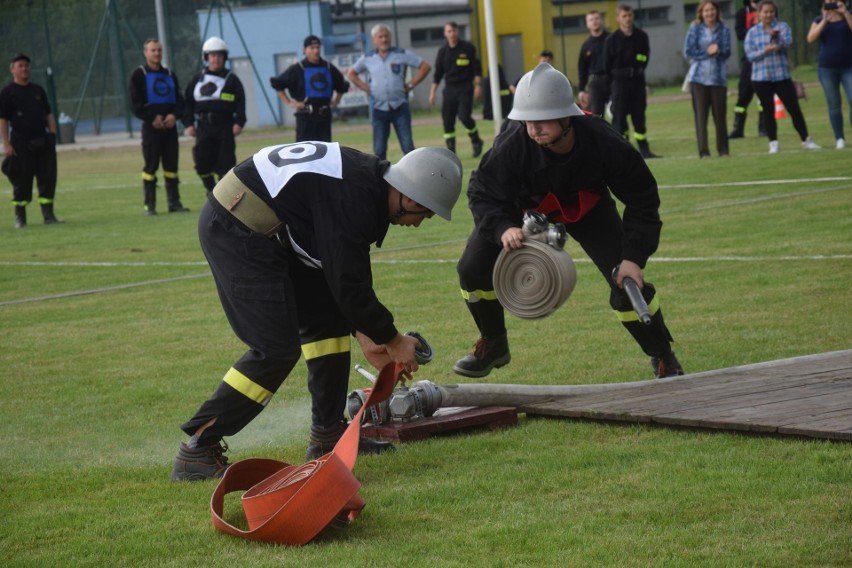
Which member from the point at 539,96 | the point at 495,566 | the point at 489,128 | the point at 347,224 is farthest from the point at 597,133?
the point at 489,128

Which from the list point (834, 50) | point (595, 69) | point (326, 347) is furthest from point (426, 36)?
point (326, 347)

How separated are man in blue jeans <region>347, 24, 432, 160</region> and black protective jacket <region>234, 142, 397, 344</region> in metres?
14.2

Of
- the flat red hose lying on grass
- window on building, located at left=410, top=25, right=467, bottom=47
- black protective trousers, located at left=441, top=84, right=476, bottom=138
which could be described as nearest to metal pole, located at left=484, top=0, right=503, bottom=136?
black protective trousers, located at left=441, top=84, right=476, bottom=138

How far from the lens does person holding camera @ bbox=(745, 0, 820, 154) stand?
1811 centimetres

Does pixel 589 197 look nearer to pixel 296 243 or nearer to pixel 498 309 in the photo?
pixel 498 309

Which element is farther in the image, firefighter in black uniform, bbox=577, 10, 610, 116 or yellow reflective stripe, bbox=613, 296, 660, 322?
firefighter in black uniform, bbox=577, 10, 610, 116

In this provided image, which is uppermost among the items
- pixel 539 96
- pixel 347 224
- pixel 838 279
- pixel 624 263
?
pixel 539 96

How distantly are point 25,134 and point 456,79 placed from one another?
782 centimetres

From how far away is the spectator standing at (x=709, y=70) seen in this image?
Answer: 1862 centimetres

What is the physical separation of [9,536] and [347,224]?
5.66ft

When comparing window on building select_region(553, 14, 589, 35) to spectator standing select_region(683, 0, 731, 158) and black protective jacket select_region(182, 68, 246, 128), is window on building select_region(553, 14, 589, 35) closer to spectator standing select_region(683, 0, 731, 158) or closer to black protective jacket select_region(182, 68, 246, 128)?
spectator standing select_region(683, 0, 731, 158)

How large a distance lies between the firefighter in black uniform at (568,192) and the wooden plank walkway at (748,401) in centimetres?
52

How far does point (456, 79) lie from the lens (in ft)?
73.0

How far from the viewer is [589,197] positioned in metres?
6.57
